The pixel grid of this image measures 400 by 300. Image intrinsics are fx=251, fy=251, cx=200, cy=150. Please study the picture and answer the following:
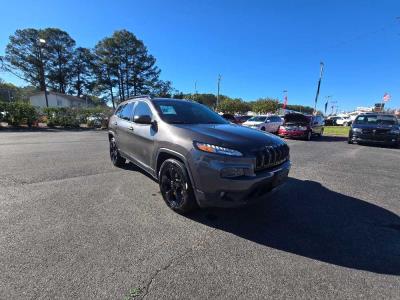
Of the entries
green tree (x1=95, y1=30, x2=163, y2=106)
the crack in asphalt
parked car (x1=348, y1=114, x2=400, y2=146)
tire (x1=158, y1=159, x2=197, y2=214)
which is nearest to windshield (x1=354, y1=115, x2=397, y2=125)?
parked car (x1=348, y1=114, x2=400, y2=146)

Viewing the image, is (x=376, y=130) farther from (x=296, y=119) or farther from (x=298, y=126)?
(x=296, y=119)

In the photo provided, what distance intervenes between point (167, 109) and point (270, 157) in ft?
6.66

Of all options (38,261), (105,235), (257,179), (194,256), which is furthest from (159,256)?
(257,179)

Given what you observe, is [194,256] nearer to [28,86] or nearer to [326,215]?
[326,215]

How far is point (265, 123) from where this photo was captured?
18.3 metres

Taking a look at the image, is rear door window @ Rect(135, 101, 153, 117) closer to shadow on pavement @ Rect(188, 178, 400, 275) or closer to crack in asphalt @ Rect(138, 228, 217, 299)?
shadow on pavement @ Rect(188, 178, 400, 275)

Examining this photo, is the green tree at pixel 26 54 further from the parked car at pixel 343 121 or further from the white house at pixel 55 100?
the parked car at pixel 343 121

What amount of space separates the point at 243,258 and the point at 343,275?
3.21ft

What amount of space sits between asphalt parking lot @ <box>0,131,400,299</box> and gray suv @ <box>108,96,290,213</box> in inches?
15.9

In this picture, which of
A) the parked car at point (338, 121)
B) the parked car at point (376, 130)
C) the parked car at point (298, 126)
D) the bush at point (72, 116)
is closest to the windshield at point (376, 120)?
the parked car at point (376, 130)

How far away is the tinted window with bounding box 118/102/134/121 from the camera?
5.36 meters

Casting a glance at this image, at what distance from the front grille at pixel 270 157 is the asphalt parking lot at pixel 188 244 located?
1.64 feet

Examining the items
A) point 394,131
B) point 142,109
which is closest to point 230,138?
point 142,109

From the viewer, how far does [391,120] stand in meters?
13.1
